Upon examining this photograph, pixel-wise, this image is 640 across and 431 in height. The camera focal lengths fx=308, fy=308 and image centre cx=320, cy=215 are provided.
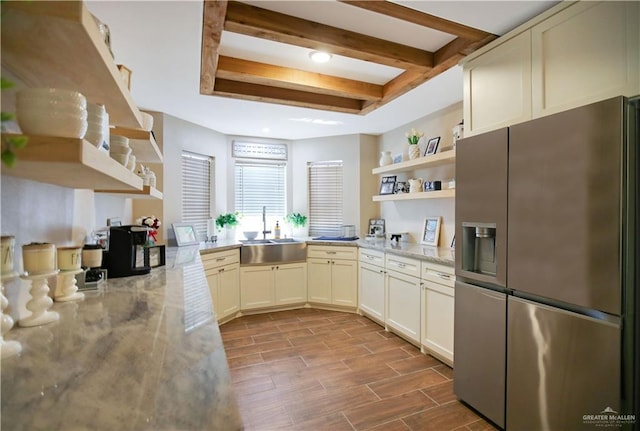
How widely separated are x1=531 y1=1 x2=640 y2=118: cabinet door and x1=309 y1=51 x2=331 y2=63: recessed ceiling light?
1293 mm

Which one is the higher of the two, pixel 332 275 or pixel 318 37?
pixel 318 37

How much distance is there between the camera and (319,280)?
4109 mm

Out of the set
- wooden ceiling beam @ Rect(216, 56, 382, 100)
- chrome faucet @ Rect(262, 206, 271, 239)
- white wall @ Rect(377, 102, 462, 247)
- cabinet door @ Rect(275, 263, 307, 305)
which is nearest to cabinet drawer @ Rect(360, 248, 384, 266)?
white wall @ Rect(377, 102, 462, 247)

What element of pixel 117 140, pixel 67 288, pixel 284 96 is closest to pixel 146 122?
pixel 117 140

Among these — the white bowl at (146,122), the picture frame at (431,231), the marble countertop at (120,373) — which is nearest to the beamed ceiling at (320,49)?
the white bowl at (146,122)

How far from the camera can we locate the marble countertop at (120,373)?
602 millimetres

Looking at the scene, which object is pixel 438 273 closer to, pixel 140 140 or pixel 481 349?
pixel 481 349

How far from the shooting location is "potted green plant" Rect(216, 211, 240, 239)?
13.7ft

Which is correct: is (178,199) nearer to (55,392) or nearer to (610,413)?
(55,392)

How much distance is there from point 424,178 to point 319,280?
186cm

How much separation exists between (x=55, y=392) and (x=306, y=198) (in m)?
4.15

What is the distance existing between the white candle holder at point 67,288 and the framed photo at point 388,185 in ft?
11.1

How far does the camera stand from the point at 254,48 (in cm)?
226

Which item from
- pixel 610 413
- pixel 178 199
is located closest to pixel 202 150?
pixel 178 199
